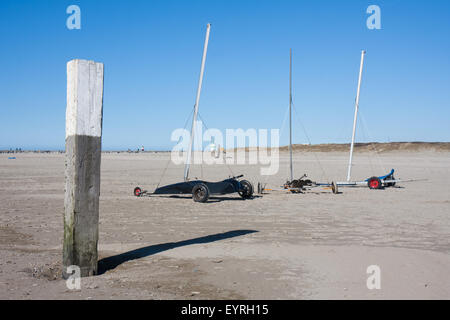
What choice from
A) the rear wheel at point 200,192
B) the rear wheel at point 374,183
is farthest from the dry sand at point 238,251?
the rear wheel at point 374,183

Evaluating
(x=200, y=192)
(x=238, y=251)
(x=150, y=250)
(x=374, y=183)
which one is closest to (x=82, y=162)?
(x=150, y=250)

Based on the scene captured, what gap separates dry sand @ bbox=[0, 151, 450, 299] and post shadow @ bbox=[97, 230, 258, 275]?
22 millimetres

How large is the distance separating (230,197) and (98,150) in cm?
1158

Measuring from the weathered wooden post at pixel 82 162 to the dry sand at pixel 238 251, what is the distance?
0.51 m

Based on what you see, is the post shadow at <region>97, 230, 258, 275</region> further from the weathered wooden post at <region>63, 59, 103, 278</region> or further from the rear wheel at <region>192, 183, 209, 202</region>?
the rear wheel at <region>192, 183, 209, 202</region>

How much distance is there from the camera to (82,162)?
251 inches

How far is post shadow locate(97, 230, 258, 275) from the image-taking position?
7.10m

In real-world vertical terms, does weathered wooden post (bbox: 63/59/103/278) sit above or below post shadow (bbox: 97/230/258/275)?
above

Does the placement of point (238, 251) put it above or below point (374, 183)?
below

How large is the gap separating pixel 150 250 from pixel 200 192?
757 centimetres

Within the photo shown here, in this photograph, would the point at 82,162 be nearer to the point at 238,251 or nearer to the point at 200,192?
the point at 238,251

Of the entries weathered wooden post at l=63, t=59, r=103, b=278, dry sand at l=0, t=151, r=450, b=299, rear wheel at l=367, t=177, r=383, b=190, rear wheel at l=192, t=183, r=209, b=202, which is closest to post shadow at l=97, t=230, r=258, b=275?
dry sand at l=0, t=151, r=450, b=299
